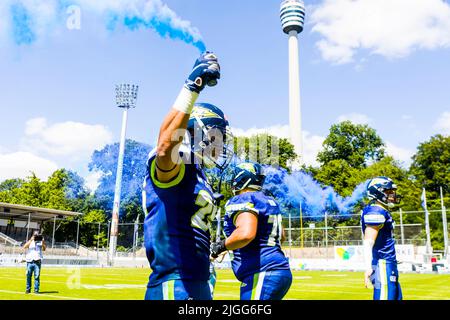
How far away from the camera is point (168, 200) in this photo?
321 centimetres

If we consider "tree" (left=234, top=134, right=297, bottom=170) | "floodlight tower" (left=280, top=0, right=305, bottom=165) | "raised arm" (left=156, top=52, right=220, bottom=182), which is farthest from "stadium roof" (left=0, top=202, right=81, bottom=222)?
"floodlight tower" (left=280, top=0, right=305, bottom=165)

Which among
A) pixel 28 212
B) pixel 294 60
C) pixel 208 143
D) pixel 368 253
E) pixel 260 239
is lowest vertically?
pixel 368 253

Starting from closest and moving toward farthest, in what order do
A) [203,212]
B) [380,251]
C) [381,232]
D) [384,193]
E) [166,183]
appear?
[166,183]
[203,212]
[380,251]
[381,232]
[384,193]

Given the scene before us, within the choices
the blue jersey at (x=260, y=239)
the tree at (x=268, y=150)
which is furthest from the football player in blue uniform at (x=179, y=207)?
the tree at (x=268, y=150)

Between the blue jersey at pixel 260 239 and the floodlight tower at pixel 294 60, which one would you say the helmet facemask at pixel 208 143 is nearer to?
the blue jersey at pixel 260 239

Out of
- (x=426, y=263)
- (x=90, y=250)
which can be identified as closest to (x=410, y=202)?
(x=426, y=263)

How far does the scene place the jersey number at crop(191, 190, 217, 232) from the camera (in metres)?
3.33

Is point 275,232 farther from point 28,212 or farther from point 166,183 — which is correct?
point 28,212

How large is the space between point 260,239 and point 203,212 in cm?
258

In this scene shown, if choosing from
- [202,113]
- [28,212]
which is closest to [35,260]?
[202,113]

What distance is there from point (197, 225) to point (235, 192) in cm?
316

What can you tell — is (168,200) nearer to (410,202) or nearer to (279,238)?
(279,238)

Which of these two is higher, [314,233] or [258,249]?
[314,233]

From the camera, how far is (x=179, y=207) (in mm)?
3227
